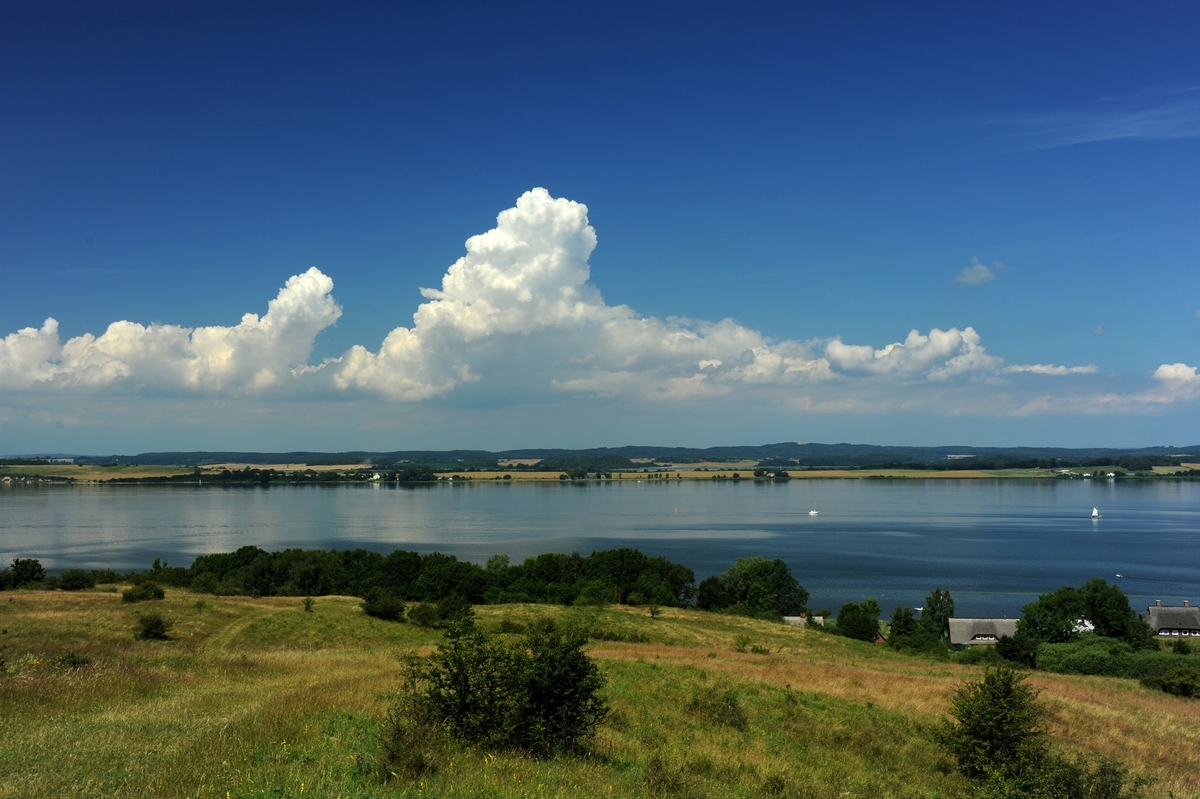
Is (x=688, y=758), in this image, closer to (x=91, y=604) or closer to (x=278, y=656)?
(x=278, y=656)

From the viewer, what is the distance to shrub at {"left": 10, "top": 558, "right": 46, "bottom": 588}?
46359mm

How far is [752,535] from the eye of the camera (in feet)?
408

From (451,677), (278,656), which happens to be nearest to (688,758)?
(451,677)

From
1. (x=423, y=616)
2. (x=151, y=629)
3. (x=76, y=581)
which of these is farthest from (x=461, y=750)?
(x=76, y=581)

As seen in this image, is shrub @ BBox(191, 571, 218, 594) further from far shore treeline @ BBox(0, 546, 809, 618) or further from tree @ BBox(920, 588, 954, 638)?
tree @ BBox(920, 588, 954, 638)

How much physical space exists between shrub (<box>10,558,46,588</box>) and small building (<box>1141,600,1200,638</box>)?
79666 millimetres

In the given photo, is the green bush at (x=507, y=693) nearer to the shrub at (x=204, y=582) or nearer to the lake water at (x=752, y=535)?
the shrub at (x=204, y=582)

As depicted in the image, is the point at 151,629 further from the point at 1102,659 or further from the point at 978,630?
the point at 978,630

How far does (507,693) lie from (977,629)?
5859 cm

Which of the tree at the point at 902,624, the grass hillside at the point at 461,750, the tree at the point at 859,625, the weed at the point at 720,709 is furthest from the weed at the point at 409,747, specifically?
the tree at the point at 902,624

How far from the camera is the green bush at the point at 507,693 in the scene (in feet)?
35.2

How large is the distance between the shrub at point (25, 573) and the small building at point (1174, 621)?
79666 millimetres

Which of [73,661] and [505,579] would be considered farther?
[505,579]

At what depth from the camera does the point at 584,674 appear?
Result: 1161 centimetres
